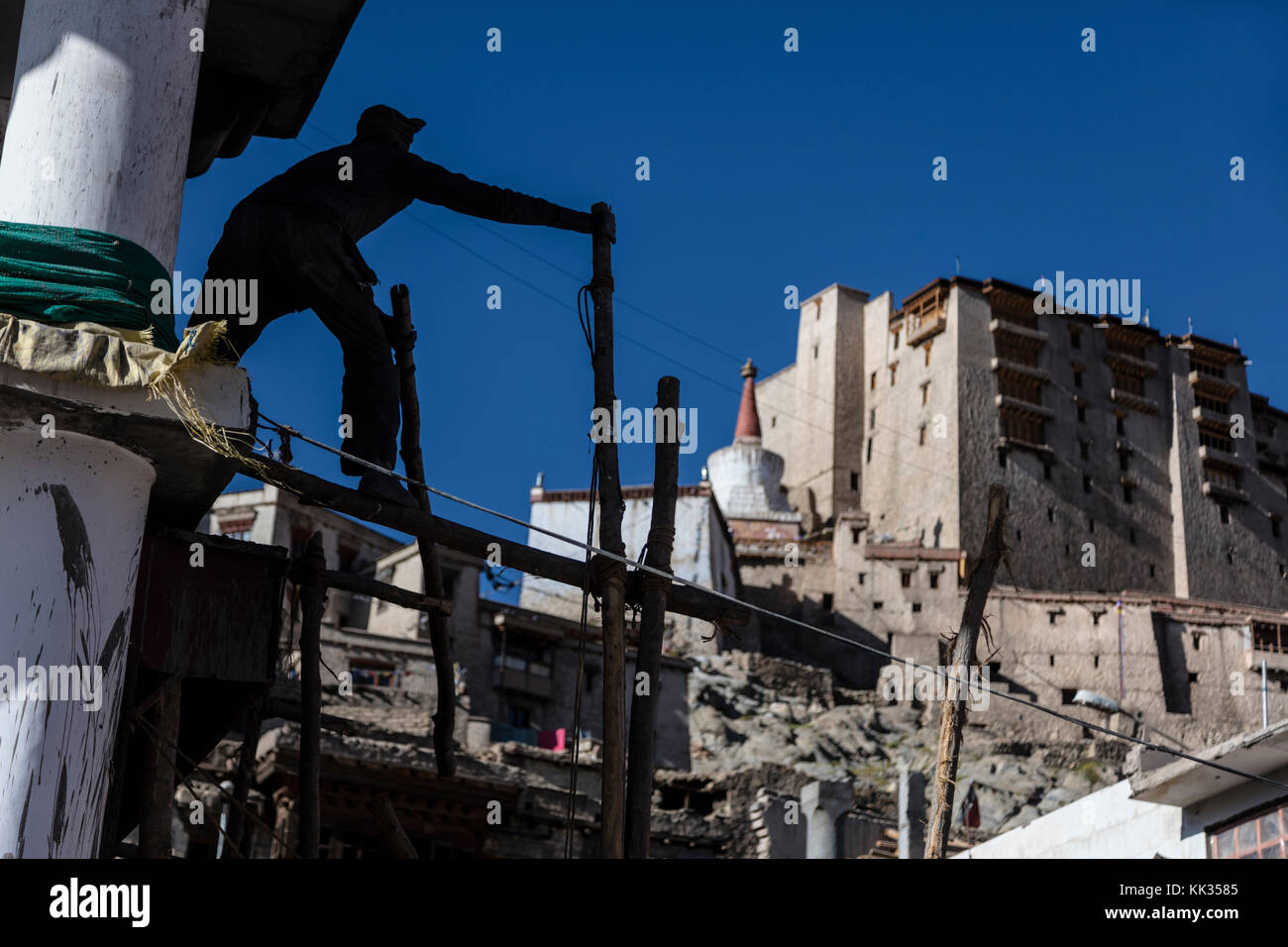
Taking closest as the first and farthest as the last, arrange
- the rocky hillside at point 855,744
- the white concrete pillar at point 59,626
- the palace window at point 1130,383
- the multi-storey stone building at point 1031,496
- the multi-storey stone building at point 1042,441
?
the white concrete pillar at point 59,626, the rocky hillside at point 855,744, the multi-storey stone building at point 1031,496, the multi-storey stone building at point 1042,441, the palace window at point 1130,383

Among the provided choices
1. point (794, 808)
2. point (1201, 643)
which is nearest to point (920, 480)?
point (1201, 643)

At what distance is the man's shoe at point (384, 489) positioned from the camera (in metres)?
6.11

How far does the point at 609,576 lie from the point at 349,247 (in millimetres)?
1820

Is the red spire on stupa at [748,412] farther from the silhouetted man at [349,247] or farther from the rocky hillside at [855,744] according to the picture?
the silhouetted man at [349,247]

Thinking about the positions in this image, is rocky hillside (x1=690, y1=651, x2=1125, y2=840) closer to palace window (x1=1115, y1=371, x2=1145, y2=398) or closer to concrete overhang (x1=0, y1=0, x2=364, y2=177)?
palace window (x1=1115, y1=371, x2=1145, y2=398)

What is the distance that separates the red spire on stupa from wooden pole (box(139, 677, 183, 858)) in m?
71.1

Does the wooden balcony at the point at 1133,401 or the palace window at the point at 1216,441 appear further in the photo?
the palace window at the point at 1216,441

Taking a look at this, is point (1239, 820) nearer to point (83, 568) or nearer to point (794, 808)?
point (83, 568)

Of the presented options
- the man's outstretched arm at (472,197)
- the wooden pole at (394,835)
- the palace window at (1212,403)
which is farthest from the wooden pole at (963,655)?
the palace window at (1212,403)

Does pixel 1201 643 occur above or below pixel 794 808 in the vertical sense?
above

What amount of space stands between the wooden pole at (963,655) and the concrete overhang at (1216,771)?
1.85m

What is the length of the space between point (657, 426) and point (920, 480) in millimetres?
63585

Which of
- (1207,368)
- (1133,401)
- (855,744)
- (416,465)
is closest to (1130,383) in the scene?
(1133,401)
